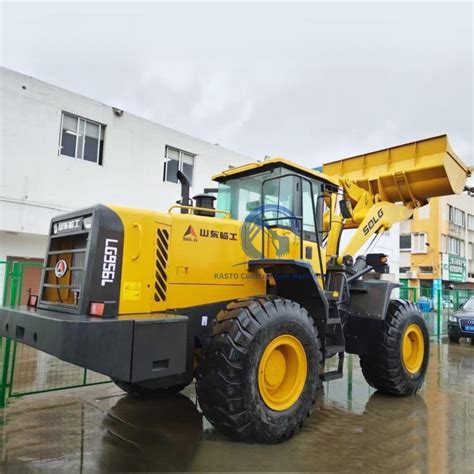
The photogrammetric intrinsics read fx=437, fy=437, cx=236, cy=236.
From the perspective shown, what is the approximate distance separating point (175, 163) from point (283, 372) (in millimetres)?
12464

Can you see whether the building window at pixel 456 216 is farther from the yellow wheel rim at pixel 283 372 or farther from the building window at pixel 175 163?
the yellow wheel rim at pixel 283 372

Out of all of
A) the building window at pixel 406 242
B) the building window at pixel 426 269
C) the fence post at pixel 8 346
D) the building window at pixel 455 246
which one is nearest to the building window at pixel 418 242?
the building window at pixel 406 242

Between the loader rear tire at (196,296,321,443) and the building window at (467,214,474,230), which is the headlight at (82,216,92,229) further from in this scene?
the building window at (467,214,474,230)

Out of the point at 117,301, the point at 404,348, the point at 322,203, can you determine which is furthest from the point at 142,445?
the point at 404,348

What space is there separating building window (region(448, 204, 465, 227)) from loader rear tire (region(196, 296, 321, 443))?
122 ft

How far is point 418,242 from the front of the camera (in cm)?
3662

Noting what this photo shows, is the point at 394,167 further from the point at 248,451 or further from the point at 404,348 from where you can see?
the point at 248,451

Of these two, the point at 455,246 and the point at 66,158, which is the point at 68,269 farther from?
the point at 455,246

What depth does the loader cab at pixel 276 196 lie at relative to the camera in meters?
5.10

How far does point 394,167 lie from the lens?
22.8 ft

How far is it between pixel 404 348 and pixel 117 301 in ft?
15.0

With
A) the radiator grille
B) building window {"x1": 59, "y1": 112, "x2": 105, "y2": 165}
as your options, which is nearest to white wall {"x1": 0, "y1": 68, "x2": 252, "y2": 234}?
building window {"x1": 59, "y1": 112, "x2": 105, "y2": 165}

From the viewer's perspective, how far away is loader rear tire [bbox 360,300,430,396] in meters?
6.12

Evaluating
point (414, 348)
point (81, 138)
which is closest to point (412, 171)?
point (414, 348)
